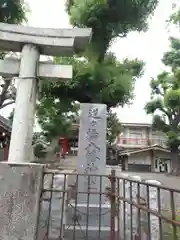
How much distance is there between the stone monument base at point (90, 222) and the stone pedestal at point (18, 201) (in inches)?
83.1

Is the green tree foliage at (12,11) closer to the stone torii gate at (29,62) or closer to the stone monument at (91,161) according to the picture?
the stone monument at (91,161)

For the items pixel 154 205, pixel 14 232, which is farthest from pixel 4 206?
pixel 154 205

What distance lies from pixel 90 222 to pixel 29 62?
12.4ft

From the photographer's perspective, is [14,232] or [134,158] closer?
[14,232]

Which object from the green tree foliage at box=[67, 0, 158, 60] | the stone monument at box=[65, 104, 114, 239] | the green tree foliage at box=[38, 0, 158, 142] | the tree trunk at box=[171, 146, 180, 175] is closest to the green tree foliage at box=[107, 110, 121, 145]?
the green tree foliage at box=[38, 0, 158, 142]

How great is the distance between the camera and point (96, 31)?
9.34 meters

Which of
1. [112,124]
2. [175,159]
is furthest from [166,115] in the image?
[112,124]

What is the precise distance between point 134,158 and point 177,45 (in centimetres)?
1438

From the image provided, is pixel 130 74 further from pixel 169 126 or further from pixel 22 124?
pixel 169 126

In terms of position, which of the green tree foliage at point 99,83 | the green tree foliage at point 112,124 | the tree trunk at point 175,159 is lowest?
the tree trunk at point 175,159

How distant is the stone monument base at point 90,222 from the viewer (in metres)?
4.41

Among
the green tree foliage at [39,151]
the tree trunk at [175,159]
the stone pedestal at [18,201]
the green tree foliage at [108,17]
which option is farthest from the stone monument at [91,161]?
the tree trunk at [175,159]

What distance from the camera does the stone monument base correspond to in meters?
4.41

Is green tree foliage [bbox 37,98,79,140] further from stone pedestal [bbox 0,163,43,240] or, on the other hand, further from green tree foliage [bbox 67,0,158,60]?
stone pedestal [bbox 0,163,43,240]
